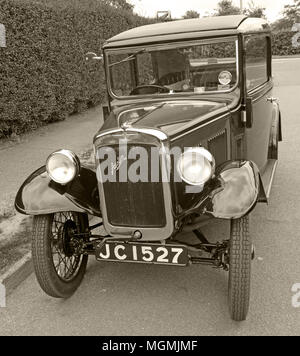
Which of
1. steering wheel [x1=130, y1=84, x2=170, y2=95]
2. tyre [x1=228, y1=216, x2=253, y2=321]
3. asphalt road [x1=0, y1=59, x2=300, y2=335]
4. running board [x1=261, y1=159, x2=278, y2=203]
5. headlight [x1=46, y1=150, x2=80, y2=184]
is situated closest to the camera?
tyre [x1=228, y1=216, x2=253, y2=321]

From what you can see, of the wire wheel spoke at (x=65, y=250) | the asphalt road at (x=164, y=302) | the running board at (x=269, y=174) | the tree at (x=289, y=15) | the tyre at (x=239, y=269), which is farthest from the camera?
the tree at (x=289, y=15)

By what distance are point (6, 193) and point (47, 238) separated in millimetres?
2222

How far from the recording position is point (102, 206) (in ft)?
9.64

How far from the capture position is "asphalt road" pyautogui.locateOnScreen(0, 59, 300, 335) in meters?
2.78

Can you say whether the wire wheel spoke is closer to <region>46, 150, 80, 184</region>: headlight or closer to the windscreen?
<region>46, 150, 80, 184</region>: headlight

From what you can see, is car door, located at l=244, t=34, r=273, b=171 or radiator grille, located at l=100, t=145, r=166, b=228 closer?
radiator grille, located at l=100, t=145, r=166, b=228

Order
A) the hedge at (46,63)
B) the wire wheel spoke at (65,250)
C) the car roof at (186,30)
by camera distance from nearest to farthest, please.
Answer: the wire wheel spoke at (65,250) < the car roof at (186,30) < the hedge at (46,63)

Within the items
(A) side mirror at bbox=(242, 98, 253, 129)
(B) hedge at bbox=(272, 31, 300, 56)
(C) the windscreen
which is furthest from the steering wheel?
(B) hedge at bbox=(272, 31, 300, 56)

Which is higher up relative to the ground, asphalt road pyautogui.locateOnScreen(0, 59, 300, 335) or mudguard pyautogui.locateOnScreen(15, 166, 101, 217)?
mudguard pyautogui.locateOnScreen(15, 166, 101, 217)

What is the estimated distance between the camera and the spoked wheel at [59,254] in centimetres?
297

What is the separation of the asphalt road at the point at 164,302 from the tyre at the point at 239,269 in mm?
145

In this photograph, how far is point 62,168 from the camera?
2.97 m

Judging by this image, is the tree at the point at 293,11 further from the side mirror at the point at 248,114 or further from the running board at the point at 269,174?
the side mirror at the point at 248,114

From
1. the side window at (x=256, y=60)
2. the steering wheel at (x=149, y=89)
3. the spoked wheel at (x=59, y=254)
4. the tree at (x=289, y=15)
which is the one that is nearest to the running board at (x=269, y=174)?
the side window at (x=256, y=60)
